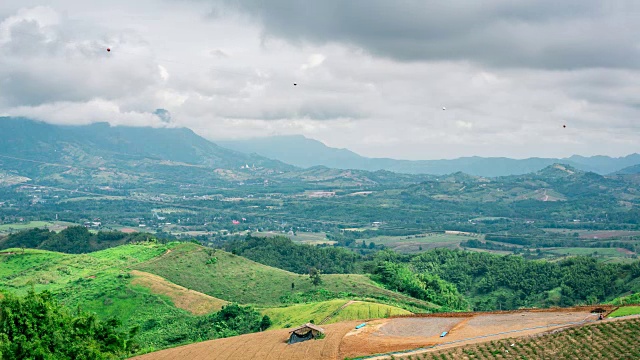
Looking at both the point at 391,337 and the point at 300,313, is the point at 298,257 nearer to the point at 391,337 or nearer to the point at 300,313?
the point at 300,313

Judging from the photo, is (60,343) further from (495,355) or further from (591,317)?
(591,317)

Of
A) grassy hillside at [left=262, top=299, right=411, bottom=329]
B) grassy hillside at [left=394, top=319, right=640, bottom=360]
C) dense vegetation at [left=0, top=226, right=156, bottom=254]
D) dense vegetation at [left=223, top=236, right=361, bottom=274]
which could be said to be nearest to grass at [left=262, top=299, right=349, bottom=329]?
grassy hillside at [left=262, top=299, right=411, bottom=329]

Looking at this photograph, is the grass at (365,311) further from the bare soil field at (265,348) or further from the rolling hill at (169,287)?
the bare soil field at (265,348)

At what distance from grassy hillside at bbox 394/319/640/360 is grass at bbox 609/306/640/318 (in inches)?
101

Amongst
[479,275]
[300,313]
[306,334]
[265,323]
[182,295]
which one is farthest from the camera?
[479,275]

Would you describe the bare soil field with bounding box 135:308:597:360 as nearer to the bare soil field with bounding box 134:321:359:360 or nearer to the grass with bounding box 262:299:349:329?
the bare soil field with bounding box 134:321:359:360

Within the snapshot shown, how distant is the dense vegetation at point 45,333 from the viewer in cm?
4412

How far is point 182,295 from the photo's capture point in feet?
294

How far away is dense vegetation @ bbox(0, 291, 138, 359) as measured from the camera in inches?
1737

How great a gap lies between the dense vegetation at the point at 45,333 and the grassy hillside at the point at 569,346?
80.4ft

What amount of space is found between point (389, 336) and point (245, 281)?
55.7 metres

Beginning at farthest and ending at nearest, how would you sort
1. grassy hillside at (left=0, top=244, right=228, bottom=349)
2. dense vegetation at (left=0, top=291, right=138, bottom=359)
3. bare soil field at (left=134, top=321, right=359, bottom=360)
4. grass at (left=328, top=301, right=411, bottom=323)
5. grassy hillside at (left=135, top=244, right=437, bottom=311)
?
1. grassy hillside at (left=135, top=244, right=437, bottom=311)
2. grassy hillside at (left=0, top=244, right=228, bottom=349)
3. grass at (left=328, top=301, right=411, bottom=323)
4. bare soil field at (left=134, top=321, right=359, bottom=360)
5. dense vegetation at (left=0, top=291, right=138, bottom=359)

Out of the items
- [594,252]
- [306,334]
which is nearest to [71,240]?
[306,334]

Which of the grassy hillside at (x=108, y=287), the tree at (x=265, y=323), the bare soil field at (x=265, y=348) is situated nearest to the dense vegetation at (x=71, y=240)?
the grassy hillside at (x=108, y=287)
